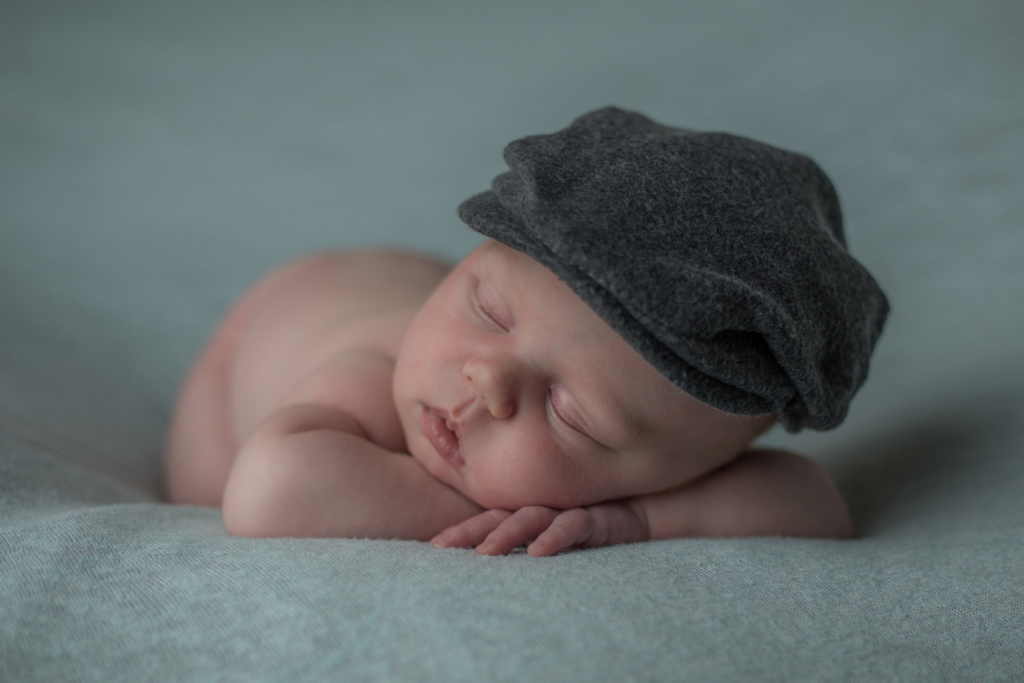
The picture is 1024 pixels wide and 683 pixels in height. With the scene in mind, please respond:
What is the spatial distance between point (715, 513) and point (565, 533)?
0.25 m

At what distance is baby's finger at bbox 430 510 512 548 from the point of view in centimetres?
92

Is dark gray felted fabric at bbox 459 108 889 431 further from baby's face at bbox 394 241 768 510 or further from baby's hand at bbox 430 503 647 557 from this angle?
baby's hand at bbox 430 503 647 557

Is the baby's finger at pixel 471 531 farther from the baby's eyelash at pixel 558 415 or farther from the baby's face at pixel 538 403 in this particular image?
the baby's eyelash at pixel 558 415

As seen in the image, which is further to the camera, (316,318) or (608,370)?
(316,318)

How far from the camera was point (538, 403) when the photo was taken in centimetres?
94

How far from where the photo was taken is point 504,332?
3.17ft

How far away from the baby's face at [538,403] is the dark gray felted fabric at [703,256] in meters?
0.06

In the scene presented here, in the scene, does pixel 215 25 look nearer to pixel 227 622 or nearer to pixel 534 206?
pixel 534 206

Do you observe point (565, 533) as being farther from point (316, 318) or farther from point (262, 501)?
point (316, 318)

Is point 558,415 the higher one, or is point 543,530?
point 558,415

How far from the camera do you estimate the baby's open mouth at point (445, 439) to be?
1010 millimetres

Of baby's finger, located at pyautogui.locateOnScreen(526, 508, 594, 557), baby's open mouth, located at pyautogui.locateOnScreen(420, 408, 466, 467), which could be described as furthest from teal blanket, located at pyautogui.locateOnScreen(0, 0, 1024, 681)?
baby's open mouth, located at pyautogui.locateOnScreen(420, 408, 466, 467)

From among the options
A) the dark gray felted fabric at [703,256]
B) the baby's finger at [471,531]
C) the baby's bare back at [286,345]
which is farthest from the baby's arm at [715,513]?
the baby's bare back at [286,345]

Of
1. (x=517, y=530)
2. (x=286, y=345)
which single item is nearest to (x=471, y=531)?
(x=517, y=530)
